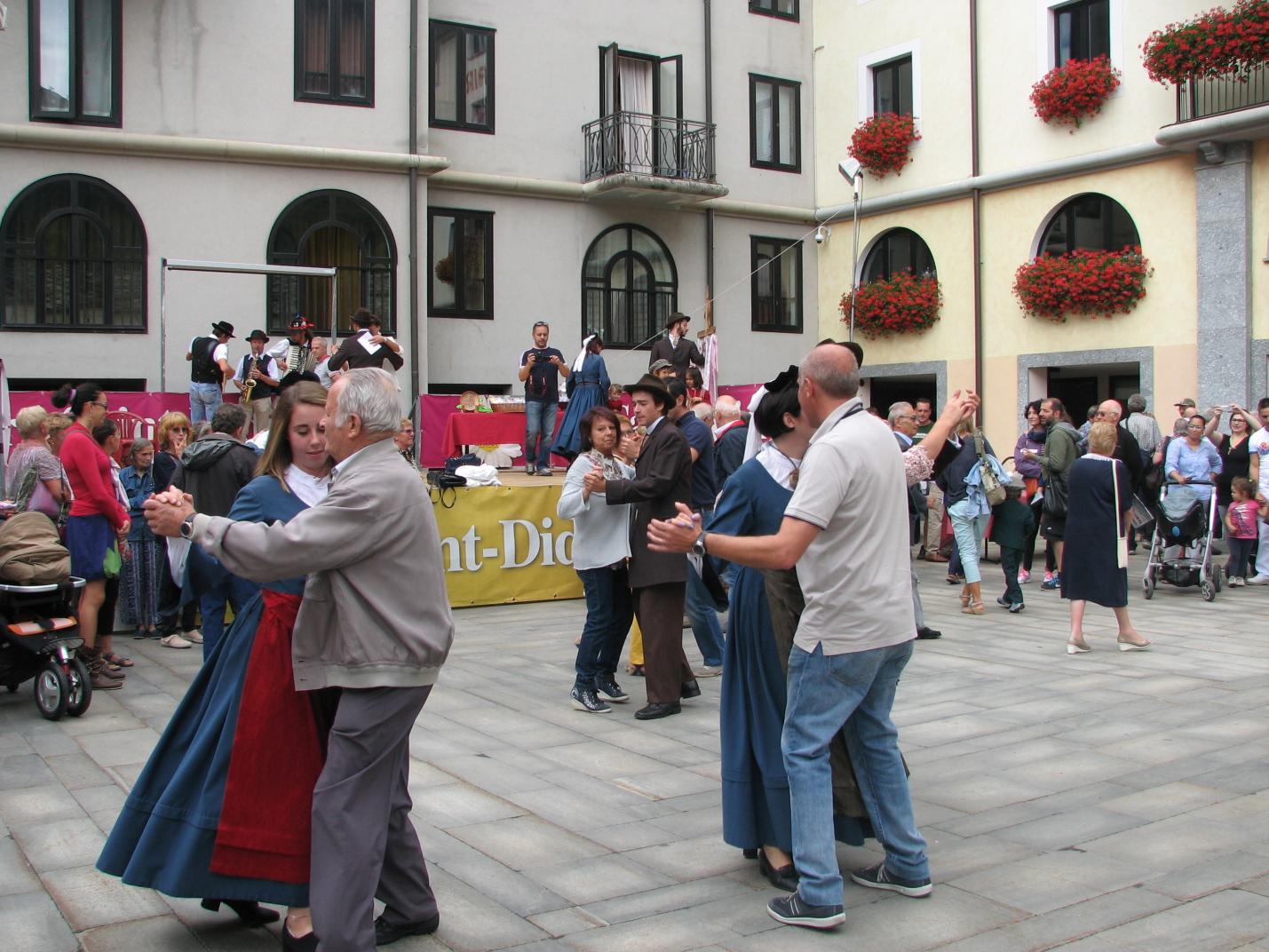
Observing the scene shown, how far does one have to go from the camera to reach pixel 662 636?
7.16 m

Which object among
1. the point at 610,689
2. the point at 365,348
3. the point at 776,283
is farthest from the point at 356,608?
the point at 776,283

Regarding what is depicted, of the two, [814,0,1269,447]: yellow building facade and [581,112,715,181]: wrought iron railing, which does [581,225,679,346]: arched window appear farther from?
[814,0,1269,447]: yellow building facade

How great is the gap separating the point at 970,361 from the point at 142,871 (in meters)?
19.7

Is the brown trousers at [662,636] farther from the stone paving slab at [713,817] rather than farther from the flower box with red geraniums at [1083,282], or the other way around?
the flower box with red geraniums at [1083,282]

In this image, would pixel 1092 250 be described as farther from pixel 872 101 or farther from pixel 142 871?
pixel 142 871

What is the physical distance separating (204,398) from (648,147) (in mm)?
9773

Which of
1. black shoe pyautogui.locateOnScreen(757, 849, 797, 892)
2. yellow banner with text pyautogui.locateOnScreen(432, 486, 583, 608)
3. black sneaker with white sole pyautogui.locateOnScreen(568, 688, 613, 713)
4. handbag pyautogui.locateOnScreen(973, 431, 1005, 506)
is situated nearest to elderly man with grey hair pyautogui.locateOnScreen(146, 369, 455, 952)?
black shoe pyautogui.locateOnScreen(757, 849, 797, 892)

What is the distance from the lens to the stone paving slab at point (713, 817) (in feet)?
13.5

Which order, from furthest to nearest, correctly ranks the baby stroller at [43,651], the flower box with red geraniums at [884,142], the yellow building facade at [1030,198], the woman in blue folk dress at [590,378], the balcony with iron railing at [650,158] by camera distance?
the flower box with red geraniums at [884,142]
the balcony with iron railing at [650,158]
the yellow building facade at [1030,198]
the woman in blue folk dress at [590,378]
the baby stroller at [43,651]

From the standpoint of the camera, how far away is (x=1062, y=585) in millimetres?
9438

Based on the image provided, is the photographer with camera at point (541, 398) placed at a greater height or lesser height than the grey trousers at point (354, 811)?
greater

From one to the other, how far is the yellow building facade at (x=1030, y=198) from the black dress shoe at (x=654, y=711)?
13684 mm

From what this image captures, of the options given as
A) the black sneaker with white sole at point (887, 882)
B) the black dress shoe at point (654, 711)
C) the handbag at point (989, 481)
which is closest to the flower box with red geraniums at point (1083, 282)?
the handbag at point (989, 481)

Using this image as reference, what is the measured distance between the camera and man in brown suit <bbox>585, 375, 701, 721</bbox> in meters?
7.12
